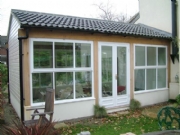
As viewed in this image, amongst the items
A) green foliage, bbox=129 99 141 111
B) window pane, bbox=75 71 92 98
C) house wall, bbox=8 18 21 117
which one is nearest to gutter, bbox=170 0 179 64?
green foliage, bbox=129 99 141 111

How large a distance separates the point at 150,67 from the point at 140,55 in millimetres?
933

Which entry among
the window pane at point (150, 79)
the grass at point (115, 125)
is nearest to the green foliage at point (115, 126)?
the grass at point (115, 125)

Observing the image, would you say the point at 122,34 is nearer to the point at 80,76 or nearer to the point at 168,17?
the point at 80,76

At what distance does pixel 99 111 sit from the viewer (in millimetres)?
6727

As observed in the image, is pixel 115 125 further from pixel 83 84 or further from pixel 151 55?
pixel 151 55

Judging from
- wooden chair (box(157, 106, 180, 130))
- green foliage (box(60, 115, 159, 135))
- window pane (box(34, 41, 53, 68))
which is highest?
window pane (box(34, 41, 53, 68))

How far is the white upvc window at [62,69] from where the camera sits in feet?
19.1

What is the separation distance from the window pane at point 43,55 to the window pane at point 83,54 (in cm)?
109

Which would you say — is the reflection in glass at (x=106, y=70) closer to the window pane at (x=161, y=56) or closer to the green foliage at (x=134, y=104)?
the green foliage at (x=134, y=104)

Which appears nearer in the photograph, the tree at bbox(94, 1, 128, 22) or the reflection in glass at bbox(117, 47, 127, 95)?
the reflection in glass at bbox(117, 47, 127, 95)

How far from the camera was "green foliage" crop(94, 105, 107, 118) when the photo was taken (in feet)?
22.0

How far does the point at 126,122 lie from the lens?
239 inches

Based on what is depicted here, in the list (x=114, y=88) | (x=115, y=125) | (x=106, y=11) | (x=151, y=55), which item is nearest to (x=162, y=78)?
(x=151, y=55)

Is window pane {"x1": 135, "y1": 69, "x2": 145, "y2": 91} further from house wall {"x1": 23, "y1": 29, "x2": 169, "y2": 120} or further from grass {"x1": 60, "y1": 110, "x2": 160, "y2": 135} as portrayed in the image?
grass {"x1": 60, "y1": 110, "x2": 160, "y2": 135}
